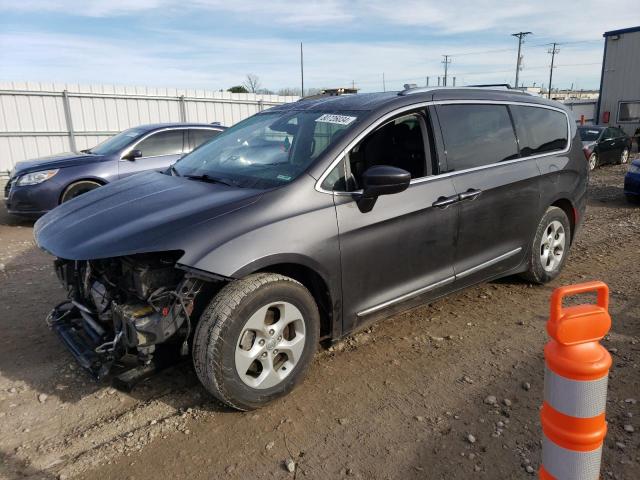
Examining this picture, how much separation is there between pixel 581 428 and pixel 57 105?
16.1m

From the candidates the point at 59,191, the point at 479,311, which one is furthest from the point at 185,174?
the point at 59,191

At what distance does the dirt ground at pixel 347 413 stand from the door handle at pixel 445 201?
1039 mm

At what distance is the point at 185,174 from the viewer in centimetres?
369

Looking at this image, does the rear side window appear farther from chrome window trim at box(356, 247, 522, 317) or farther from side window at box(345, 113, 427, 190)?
side window at box(345, 113, 427, 190)

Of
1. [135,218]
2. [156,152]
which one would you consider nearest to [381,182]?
[135,218]

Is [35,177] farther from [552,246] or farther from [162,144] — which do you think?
[552,246]

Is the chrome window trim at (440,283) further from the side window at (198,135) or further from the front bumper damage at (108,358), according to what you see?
the side window at (198,135)

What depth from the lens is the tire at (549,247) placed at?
4516 mm

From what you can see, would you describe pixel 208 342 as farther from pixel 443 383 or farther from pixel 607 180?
pixel 607 180

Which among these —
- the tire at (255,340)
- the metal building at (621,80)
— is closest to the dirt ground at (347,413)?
the tire at (255,340)

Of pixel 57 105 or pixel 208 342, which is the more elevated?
pixel 57 105

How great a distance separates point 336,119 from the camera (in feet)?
11.2

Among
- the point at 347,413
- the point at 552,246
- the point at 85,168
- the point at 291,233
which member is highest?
the point at 291,233

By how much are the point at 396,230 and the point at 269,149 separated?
1091 millimetres
